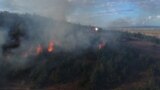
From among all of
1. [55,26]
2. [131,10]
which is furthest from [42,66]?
[131,10]

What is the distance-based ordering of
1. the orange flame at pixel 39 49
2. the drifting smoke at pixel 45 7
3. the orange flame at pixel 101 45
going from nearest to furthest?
the orange flame at pixel 39 49 < the orange flame at pixel 101 45 < the drifting smoke at pixel 45 7

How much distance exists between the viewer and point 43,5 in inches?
1064

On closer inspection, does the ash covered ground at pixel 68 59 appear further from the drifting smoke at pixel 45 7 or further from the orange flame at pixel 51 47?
the drifting smoke at pixel 45 7

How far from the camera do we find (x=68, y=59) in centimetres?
2019

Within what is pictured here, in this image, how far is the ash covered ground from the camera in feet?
60.6

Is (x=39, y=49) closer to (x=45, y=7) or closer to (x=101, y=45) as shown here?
(x=101, y=45)

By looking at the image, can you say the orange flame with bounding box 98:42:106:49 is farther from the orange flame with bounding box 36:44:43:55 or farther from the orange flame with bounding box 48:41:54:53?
the orange flame with bounding box 36:44:43:55

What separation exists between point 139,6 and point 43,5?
38337mm

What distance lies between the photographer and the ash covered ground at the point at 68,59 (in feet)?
60.6

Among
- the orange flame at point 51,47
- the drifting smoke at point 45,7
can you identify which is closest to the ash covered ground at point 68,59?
the orange flame at point 51,47

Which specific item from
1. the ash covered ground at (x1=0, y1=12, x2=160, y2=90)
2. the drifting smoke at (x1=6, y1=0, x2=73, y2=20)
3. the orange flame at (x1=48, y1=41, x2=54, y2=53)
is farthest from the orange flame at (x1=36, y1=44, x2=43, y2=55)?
the drifting smoke at (x1=6, y1=0, x2=73, y2=20)

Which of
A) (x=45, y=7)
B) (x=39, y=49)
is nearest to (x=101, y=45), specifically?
(x=39, y=49)

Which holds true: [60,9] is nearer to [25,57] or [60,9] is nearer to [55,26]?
[55,26]

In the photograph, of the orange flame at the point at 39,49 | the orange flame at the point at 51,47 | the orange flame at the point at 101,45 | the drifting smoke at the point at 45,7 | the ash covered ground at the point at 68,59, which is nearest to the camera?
the ash covered ground at the point at 68,59
